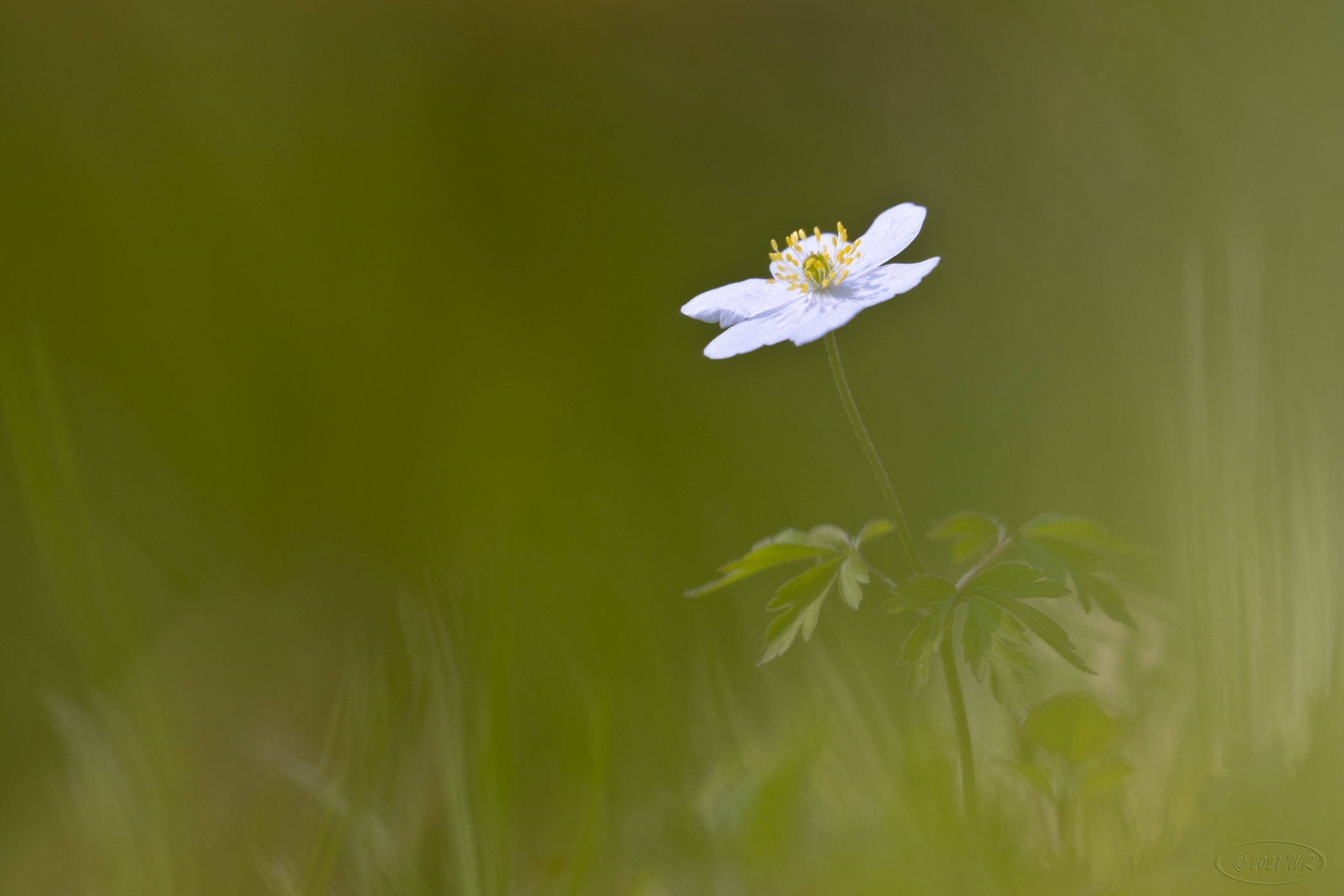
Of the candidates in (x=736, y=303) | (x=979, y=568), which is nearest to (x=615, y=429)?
(x=736, y=303)

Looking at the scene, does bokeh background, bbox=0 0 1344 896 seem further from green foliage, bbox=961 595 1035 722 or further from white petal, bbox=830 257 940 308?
white petal, bbox=830 257 940 308

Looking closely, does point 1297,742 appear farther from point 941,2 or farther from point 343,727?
point 941,2

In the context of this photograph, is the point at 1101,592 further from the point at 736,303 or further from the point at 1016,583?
the point at 736,303

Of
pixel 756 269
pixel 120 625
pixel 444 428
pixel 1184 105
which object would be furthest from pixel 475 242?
pixel 1184 105

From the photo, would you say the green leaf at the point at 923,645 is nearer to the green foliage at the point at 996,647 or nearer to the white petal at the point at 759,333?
the green foliage at the point at 996,647

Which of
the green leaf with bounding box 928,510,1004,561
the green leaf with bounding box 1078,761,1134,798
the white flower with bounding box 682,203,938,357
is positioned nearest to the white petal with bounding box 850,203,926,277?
the white flower with bounding box 682,203,938,357

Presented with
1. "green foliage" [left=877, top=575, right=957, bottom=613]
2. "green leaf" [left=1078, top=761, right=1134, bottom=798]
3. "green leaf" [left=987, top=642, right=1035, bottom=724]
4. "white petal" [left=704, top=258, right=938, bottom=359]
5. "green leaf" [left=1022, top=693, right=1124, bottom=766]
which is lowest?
"green leaf" [left=1078, top=761, right=1134, bottom=798]
